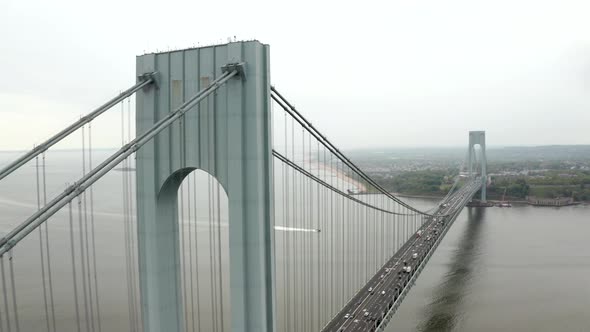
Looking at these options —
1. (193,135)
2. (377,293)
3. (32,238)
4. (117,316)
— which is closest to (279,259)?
(377,293)

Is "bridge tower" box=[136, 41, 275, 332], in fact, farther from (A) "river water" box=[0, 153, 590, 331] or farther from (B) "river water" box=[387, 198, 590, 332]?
(B) "river water" box=[387, 198, 590, 332]

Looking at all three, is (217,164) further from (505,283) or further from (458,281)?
(505,283)

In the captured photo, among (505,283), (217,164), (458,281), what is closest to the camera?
(217,164)

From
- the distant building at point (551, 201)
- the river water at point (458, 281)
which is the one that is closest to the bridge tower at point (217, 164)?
the river water at point (458, 281)

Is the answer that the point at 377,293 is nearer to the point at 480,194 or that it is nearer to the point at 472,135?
the point at 480,194

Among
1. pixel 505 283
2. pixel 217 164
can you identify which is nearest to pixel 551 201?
pixel 505 283
